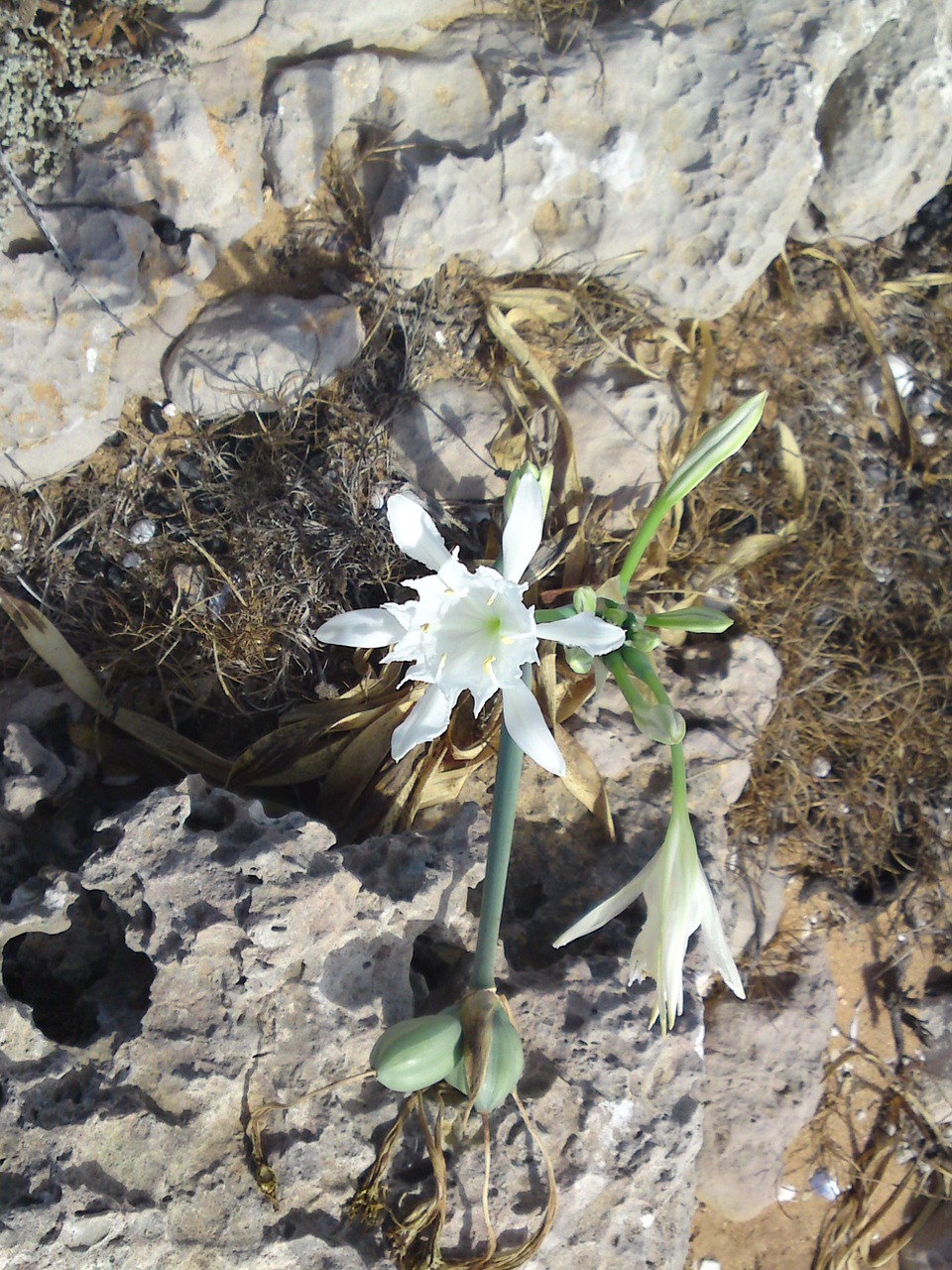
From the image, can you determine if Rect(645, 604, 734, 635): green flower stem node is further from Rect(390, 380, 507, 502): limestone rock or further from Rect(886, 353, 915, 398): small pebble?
Rect(886, 353, 915, 398): small pebble

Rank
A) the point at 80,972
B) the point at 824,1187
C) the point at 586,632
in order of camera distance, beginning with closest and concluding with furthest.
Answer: the point at 586,632
the point at 80,972
the point at 824,1187

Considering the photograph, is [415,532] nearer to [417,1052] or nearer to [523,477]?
[523,477]

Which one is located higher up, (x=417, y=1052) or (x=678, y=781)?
(x=678, y=781)

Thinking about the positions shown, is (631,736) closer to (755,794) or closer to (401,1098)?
(755,794)

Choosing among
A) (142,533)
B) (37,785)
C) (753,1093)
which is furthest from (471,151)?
(753,1093)

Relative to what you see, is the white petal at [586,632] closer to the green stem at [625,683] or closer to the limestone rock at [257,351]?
the green stem at [625,683]

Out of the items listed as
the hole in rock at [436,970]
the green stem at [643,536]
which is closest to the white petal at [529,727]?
the green stem at [643,536]

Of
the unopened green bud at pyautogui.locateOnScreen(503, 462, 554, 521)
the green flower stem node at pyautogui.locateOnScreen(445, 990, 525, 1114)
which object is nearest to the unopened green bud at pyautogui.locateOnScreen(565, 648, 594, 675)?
the unopened green bud at pyautogui.locateOnScreen(503, 462, 554, 521)
